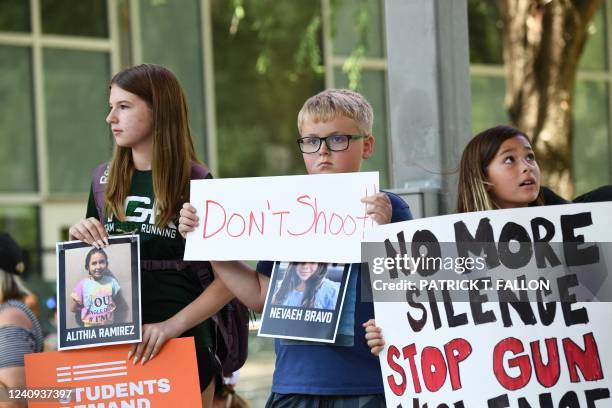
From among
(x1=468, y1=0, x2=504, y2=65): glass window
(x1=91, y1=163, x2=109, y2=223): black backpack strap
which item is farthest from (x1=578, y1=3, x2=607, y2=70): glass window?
(x1=91, y1=163, x2=109, y2=223): black backpack strap

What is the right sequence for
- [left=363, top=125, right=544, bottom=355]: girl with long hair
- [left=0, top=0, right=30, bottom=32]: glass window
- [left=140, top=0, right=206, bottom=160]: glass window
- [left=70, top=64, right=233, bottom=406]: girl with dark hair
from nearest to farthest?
[left=363, top=125, right=544, bottom=355]: girl with long hair
[left=70, top=64, right=233, bottom=406]: girl with dark hair
[left=0, top=0, right=30, bottom=32]: glass window
[left=140, top=0, right=206, bottom=160]: glass window

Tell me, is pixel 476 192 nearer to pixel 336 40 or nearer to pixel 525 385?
pixel 525 385

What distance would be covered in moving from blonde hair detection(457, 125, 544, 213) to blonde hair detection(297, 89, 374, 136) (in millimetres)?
330

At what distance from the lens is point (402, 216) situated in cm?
328

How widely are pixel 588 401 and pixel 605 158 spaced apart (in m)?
12.6

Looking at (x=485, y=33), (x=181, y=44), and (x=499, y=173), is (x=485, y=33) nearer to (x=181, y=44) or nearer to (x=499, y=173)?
(x=181, y=44)

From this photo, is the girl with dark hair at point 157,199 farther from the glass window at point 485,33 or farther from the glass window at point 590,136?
the glass window at point 590,136

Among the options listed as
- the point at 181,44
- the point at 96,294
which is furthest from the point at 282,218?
the point at 181,44

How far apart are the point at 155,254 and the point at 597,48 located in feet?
40.0

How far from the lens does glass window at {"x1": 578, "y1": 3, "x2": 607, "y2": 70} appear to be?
1453 centimetres

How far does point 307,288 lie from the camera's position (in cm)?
326

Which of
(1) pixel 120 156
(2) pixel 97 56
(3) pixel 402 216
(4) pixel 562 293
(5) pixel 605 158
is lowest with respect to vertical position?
(4) pixel 562 293

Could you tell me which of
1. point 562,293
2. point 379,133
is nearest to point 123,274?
point 562,293

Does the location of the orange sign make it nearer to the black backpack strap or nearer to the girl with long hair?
the black backpack strap
